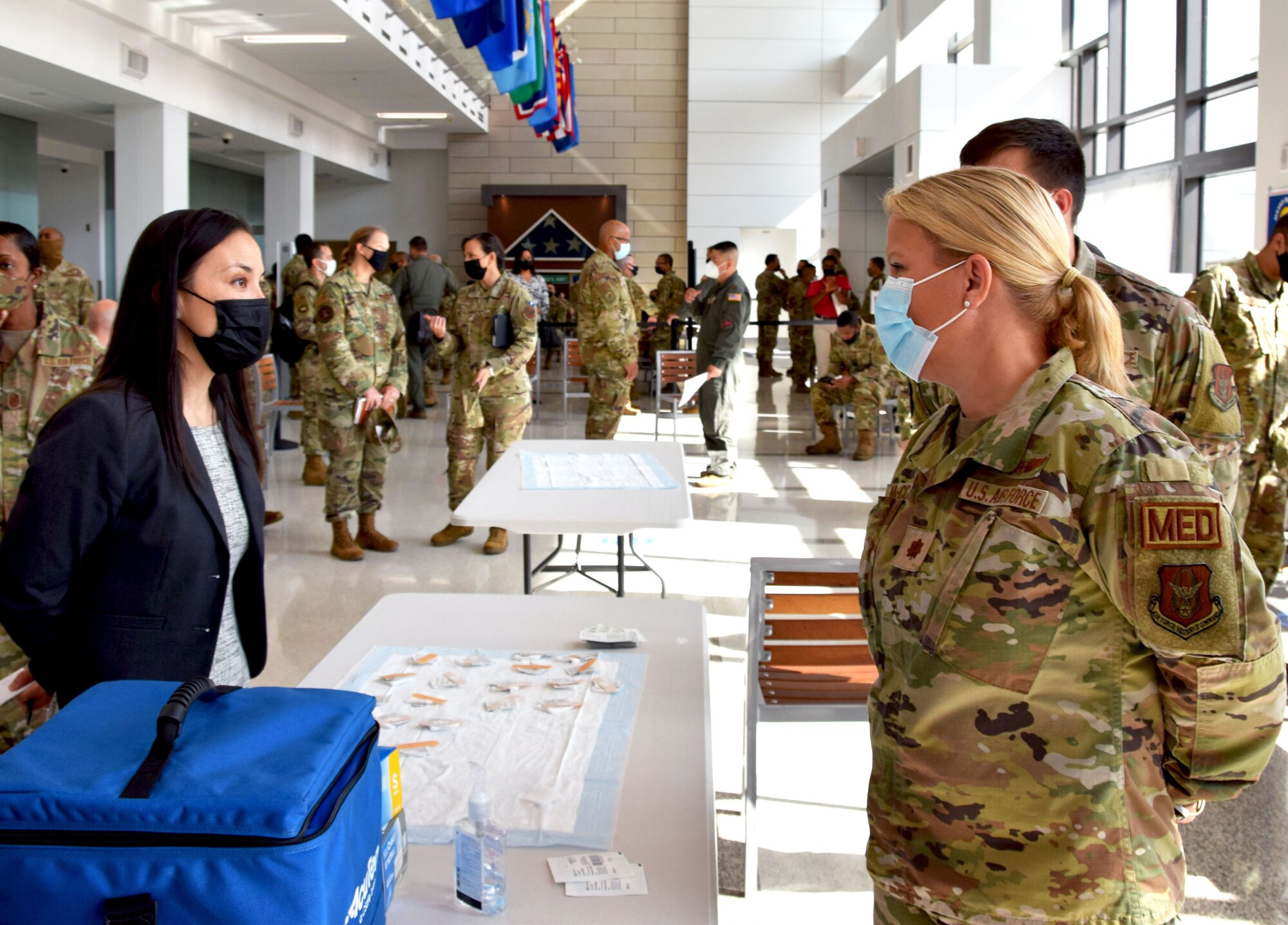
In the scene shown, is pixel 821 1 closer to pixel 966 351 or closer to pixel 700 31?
pixel 700 31

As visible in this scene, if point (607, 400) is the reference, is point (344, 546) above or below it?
below

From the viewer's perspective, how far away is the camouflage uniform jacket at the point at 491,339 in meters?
5.80

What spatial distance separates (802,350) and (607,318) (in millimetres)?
6946

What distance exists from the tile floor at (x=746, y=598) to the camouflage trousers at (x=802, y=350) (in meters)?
3.05

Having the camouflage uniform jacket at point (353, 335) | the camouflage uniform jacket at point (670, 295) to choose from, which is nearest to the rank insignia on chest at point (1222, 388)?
the camouflage uniform jacket at point (353, 335)

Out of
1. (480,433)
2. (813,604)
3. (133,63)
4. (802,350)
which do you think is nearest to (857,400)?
(480,433)

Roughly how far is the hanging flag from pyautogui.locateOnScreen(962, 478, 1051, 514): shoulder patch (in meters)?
6.76

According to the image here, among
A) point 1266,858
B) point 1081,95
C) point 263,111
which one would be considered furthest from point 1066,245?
point 263,111

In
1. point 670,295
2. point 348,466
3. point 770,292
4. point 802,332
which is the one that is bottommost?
point 348,466

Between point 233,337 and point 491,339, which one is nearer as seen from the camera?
point 233,337

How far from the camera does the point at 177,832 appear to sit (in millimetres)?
951

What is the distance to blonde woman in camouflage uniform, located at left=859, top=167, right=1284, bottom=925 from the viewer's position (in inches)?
45.1

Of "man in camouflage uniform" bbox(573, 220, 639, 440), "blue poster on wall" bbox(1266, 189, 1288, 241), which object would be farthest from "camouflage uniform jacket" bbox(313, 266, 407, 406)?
"blue poster on wall" bbox(1266, 189, 1288, 241)

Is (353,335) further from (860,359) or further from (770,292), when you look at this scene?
(770,292)
